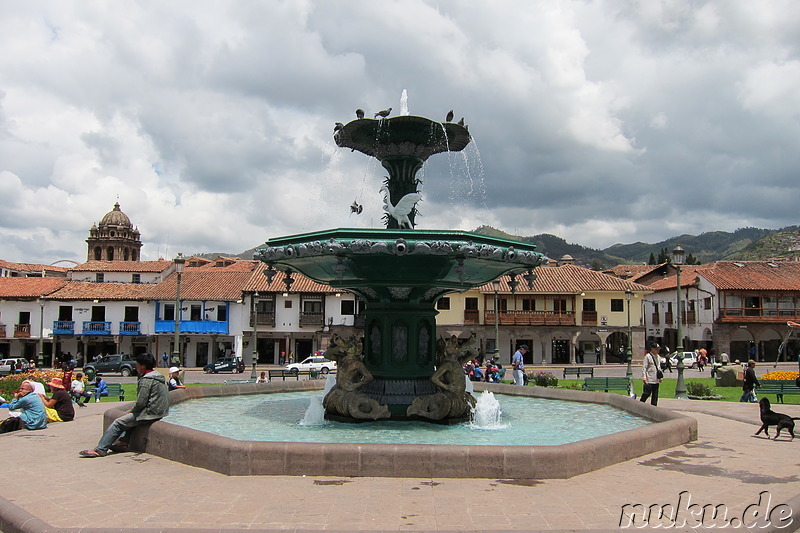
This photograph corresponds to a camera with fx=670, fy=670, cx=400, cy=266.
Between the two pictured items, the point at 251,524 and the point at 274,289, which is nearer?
the point at 251,524

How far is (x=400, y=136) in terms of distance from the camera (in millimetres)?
12172

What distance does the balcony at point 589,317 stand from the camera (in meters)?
52.8

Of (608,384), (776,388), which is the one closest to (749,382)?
(776,388)

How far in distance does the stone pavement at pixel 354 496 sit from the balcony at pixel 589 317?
1782 inches

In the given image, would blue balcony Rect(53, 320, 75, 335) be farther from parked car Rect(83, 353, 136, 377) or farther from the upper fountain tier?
the upper fountain tier

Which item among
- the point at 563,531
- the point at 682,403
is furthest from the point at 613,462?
the point at 682,403

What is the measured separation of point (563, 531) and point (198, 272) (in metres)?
54.2

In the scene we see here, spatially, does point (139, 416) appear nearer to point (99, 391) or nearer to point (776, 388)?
point (99, 391)

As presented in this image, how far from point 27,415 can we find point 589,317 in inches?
1849

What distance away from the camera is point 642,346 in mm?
53375

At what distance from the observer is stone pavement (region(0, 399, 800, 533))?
5.64 m

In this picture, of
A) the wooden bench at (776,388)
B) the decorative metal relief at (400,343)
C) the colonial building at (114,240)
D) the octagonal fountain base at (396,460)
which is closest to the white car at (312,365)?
the wooden bench at (776,388)

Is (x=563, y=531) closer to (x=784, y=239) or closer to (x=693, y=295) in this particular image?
(x=693, y=295)

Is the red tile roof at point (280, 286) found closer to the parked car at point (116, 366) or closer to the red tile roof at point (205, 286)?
the red tile roof at point (205, 286)
